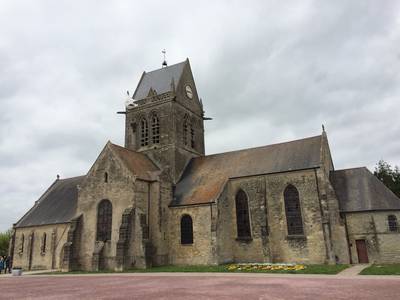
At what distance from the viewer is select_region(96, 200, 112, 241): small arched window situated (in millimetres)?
26683

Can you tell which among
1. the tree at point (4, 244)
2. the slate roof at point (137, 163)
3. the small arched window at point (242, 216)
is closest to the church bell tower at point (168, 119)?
the slate roof at point (137, 163)

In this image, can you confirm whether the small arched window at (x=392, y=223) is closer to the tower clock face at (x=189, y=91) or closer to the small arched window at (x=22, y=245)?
the tower clock face at (x=189, y=91)

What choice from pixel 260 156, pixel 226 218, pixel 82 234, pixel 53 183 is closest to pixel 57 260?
pixel 82 234

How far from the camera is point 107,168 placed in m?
28.1

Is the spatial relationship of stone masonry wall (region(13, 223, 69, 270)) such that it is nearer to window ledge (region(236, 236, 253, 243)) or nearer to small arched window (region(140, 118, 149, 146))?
small arched window (region(140, 118, 149, 146))

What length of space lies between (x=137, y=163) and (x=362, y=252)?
18696 millimetres

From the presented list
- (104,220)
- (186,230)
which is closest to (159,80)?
(104,220)

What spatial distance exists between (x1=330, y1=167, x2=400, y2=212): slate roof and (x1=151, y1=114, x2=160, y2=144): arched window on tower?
16.5 metres

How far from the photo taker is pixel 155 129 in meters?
34.1

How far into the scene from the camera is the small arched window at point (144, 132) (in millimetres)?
34344

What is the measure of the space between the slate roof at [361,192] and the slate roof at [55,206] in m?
23.9

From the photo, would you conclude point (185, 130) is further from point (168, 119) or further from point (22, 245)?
point (22, 245)

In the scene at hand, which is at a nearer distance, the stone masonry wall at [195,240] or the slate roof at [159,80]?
the stone masonry wall at [195,240]

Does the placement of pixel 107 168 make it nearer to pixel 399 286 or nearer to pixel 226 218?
pixel 226 218
